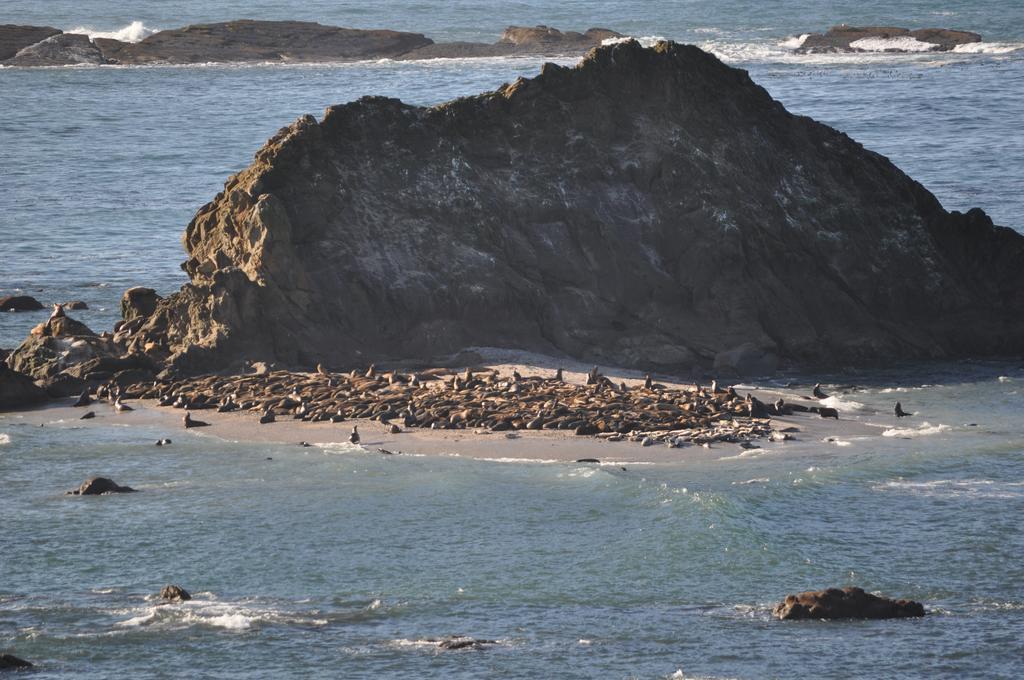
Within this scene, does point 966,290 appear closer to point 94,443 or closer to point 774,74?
point 94,443

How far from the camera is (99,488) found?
112 feet

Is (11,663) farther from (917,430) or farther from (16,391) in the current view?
(917,430)

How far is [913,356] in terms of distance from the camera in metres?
44.4

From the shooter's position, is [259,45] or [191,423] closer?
[191,423]

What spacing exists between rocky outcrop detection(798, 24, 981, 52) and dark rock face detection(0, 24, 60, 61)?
162 feet

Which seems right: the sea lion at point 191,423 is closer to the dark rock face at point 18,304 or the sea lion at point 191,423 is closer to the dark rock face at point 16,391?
the dark rock face at point 16,391

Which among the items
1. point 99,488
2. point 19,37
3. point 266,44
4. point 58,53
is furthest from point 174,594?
point 19,37

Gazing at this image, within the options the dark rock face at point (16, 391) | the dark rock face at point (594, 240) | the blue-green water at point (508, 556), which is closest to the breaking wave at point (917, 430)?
the blue-green water at point (508, 556)

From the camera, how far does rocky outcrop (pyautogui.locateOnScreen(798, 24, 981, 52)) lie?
10188 centimetres

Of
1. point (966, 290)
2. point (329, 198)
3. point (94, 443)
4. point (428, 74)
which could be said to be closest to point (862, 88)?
point (428, 74)

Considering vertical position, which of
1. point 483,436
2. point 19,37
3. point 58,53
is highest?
point 19,37

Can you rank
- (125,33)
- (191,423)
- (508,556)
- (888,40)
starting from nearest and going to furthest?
(508,556), (191,423), (888,40), (125,33)

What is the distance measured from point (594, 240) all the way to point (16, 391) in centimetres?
1419

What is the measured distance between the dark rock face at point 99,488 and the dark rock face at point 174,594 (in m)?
6.11
